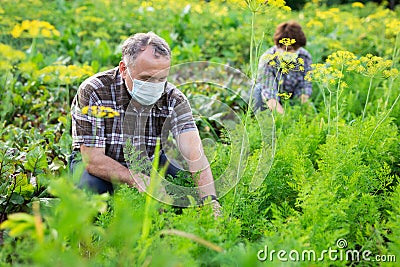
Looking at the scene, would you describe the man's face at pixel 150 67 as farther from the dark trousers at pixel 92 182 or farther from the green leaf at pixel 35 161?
the green leaf at pixel 35 161

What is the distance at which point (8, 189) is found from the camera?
8.64 ft

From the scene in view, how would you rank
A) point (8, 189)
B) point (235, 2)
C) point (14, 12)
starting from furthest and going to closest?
1. point (14, 12)
2. point (8, 189)
3. point (235, 2)

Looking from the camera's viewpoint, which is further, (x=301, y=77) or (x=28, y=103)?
(x=301, y=77)

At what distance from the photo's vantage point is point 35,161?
2.86 meters

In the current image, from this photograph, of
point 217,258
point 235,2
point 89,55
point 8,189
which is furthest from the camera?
point 89,55

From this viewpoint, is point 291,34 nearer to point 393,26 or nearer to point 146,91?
point 393,26

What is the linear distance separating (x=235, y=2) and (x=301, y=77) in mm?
2380

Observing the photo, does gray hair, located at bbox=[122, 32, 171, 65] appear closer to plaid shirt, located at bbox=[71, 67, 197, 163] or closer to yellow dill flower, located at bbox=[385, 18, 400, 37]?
plaid shirt, located at bbox=[71, 67, 197, 163]

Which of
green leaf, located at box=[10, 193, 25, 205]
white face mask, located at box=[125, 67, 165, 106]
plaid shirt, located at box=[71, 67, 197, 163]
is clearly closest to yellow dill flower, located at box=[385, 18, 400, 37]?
plaid shirt, located at box=[71, 67, 197, 163]

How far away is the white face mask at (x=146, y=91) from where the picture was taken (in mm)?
2717

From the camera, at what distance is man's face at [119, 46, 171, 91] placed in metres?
2.69

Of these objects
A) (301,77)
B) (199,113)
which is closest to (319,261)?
(199,113)

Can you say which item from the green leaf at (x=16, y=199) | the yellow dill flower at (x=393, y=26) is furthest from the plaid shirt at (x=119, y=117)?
the yellow dill flower at (x=393, y=26)

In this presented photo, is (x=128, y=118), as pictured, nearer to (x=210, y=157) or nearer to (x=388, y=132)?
(x=210, y=157)
